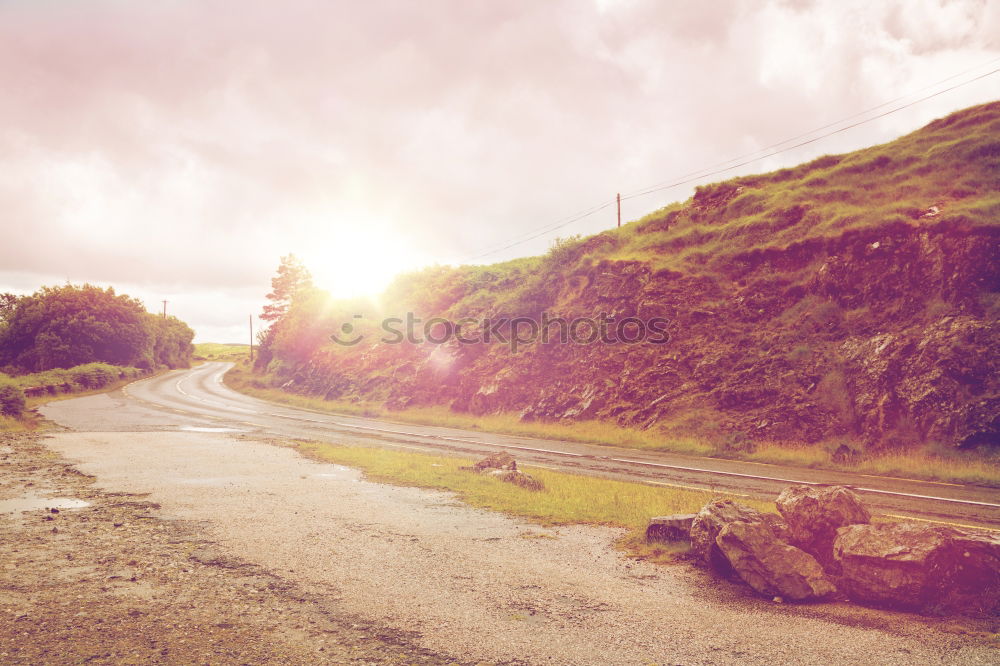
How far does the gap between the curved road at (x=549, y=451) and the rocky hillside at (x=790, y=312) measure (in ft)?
10.0

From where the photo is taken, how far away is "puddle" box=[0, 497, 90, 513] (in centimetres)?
880

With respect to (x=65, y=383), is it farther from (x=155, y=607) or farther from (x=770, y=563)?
(x=770, y=563)

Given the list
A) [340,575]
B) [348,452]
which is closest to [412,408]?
[348,452]

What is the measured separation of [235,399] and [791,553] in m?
39.3

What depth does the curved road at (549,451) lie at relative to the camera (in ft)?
33.9

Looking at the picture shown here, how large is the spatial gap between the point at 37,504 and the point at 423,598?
7.96 m

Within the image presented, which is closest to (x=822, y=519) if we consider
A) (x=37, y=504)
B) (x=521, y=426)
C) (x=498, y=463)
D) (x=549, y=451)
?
(x=498, y=463)

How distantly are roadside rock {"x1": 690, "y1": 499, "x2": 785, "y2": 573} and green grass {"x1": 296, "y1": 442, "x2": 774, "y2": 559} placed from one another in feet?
1.88

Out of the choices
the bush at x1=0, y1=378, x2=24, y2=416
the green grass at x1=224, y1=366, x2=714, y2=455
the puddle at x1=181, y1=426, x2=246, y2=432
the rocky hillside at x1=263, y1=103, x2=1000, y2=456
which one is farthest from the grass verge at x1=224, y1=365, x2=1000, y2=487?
the bush at x1=0, y1=378, x2=24, y2=416

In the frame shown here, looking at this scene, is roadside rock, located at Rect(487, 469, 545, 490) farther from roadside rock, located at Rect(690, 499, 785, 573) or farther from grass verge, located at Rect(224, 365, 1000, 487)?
grass verge, located at Rect(224, 365, 1000, 487)

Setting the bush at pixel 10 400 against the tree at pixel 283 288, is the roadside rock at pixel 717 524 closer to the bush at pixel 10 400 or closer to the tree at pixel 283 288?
the bush at pixel 10 400

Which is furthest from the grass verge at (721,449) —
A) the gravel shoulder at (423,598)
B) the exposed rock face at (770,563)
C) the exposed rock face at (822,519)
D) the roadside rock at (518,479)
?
the gravel shoulder at (423,598)

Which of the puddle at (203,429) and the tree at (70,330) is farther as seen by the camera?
the tree at (70,330)

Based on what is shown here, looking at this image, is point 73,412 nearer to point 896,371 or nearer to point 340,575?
point 340,575
